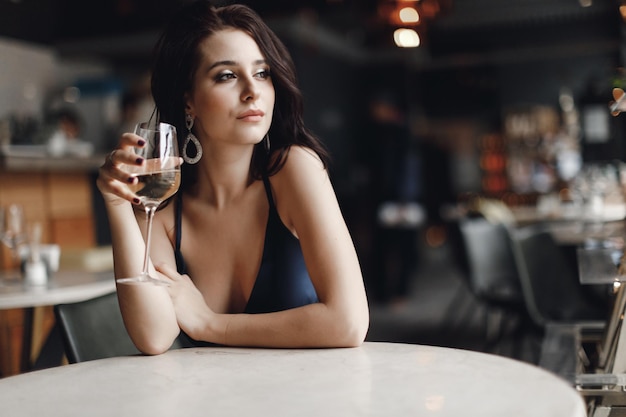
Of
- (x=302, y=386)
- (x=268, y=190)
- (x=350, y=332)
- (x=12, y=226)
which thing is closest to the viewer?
(x=302, y=386)

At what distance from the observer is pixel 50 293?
2465 millimetres

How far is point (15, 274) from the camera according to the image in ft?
10.1

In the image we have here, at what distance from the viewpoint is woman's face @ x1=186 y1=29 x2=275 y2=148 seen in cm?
152

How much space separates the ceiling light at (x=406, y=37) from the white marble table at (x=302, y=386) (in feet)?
19.8

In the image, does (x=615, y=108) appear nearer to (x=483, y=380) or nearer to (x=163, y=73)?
(x=483, y=380)

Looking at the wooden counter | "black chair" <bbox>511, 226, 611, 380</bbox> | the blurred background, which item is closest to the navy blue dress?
the blurred background

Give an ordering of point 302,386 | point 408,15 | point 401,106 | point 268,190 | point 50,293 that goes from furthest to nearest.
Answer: point 401,106, point 408,15, point 50,293, point 268,190, point 302,386

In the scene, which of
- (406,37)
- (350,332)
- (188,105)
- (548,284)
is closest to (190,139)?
(188,105)

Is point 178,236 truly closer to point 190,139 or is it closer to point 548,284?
point 190,139

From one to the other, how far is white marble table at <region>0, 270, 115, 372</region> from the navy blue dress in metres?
1.03

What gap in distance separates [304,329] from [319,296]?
0.10m

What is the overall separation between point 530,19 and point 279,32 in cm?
447

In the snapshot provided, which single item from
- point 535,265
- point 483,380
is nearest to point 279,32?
point 535,265

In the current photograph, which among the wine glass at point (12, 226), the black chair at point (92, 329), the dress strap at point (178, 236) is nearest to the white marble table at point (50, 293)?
the wine glass at point (12, 226)
